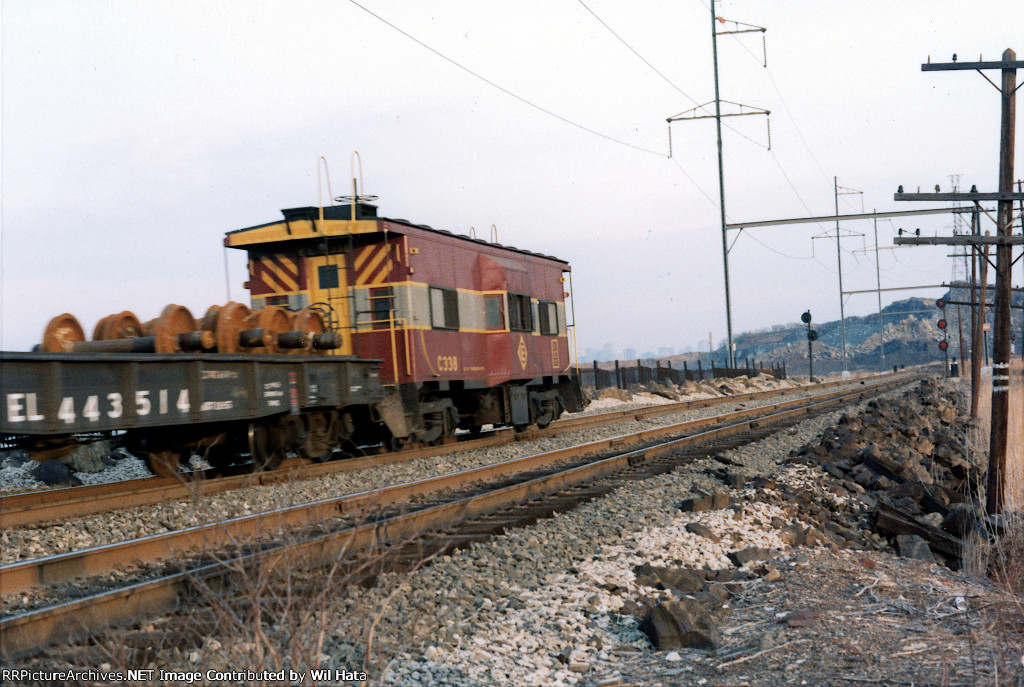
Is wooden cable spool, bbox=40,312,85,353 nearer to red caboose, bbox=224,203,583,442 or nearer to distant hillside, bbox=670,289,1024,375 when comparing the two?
red caboose, bbox=224,203,583,442

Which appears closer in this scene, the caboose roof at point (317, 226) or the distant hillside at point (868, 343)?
the caboose roof at point (317, 226)

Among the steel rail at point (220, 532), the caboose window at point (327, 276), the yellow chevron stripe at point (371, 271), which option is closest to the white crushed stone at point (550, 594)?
the steel rail at point (220, 532)

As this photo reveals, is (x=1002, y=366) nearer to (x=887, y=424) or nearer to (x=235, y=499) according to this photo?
(x=887, y=424)

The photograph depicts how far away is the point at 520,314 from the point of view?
59.9 ft

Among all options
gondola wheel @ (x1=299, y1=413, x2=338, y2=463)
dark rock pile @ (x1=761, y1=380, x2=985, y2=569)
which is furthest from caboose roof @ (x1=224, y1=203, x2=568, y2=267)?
dark rock pile @ (x1=761, y1=380, x2=985, y2=569)

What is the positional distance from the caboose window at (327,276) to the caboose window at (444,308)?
1.57 metres

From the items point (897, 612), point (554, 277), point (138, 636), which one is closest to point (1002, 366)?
point (897, 612)

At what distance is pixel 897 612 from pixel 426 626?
310 centimetres

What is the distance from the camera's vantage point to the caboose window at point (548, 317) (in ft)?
64.2

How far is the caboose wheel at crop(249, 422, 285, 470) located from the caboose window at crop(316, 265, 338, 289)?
3.25 metres

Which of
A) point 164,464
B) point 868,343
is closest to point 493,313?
point 164,464

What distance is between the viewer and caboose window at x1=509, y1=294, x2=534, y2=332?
17781 mm

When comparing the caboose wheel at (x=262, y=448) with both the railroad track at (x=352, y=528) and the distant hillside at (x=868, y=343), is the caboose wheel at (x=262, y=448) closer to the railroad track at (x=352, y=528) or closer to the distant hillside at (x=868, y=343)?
the railroad track at (x=352, y=528)

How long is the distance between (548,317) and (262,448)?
929 centimetres
